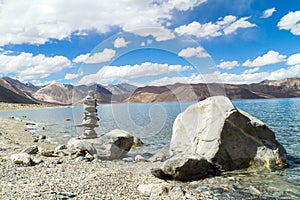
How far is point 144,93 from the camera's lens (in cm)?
2045

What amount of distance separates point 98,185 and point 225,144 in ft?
22.2

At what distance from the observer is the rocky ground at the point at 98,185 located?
7819mm

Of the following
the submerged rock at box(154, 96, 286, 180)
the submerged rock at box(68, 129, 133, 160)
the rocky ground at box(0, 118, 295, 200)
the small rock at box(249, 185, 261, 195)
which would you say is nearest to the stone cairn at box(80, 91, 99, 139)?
the submerged rock at box(68, 129, 133, 160)

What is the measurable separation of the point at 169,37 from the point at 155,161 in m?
8.13

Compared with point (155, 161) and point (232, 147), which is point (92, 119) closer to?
point (155, 161)

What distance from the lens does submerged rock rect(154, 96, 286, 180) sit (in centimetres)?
1189

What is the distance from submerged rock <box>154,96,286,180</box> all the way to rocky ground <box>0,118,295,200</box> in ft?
2.53

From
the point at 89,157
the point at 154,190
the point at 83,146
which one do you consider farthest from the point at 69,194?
the point at 83,146

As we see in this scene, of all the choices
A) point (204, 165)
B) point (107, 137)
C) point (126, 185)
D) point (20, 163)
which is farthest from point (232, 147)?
point (20, 163)

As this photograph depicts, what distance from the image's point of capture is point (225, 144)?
1285 cm

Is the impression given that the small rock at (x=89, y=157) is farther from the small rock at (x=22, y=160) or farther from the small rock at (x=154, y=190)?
the small rock at (x=154, y=190)

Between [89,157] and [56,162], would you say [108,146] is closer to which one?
[89,157]

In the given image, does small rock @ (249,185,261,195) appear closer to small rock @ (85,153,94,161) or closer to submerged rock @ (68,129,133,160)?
submerged rock @ (68,129,133,160)

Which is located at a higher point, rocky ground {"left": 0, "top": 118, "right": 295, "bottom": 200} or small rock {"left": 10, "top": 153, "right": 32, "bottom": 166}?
small rock {"left": 10, "top": 153, "right": 32, "bottom": 166}
